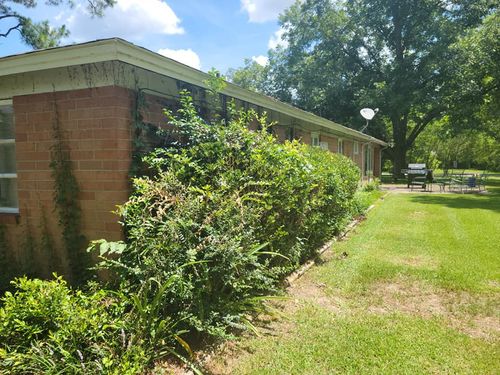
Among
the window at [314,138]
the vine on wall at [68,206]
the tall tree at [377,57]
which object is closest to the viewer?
the vine on wall at [68,206]

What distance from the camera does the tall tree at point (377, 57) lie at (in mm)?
26422

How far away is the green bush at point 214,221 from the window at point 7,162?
210 centimetres

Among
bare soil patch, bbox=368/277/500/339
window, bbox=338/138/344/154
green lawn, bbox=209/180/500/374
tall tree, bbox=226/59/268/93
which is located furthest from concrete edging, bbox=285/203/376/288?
tall tree, bbox=226/59/268/93

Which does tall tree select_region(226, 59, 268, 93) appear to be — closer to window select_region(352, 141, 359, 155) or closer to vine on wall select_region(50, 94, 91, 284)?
window select_region(352, 141, 359, 155)

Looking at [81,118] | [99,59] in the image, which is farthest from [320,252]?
[99,59]

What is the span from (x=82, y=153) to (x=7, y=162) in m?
1.69

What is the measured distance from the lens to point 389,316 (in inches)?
170

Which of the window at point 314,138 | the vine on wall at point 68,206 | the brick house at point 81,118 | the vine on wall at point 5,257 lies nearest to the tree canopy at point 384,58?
the window at point 314,138

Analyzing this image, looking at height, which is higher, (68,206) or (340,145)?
(340,145)

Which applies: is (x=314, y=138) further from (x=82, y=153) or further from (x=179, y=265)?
(x=179, y=265)

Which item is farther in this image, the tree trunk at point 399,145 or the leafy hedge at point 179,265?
the tree trunk at point 399,145

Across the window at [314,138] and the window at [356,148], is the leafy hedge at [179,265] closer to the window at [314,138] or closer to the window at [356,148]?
the window at [314,138]

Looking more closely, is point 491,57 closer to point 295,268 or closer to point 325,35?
point 325,35

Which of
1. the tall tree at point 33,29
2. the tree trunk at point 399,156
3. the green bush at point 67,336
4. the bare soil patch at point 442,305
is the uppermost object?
the tall tree at point 33,29
